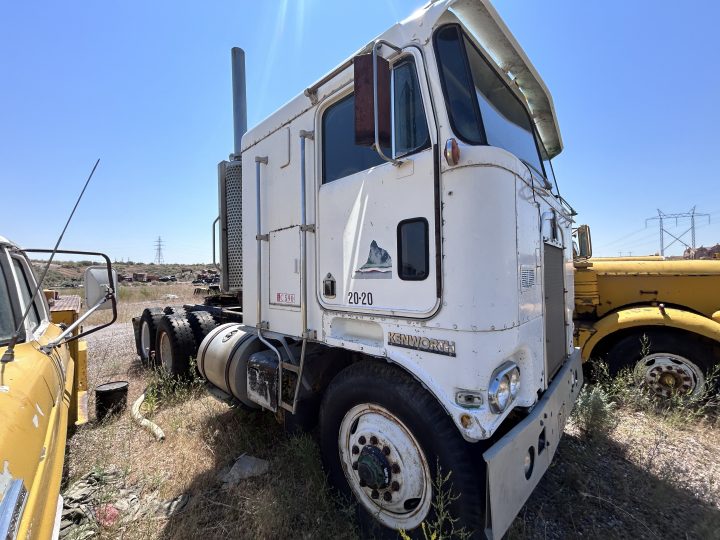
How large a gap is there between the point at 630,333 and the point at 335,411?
4.39 m

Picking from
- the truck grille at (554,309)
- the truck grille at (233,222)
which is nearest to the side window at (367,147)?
the truck grille at (554,309)

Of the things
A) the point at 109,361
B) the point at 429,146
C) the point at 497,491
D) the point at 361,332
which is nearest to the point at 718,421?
the point at 497,491

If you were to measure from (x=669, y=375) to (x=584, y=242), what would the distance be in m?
1.94

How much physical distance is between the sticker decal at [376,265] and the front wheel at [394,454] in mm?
607

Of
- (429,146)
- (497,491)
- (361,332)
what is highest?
(429,146)

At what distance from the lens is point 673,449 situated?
12.2 ft

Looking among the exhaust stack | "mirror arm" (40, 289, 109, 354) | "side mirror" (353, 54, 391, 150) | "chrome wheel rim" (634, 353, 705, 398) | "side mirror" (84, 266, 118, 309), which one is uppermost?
the exhaust stack

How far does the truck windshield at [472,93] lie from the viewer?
2215 mm

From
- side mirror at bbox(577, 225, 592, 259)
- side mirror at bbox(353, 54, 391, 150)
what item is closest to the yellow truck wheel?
side mirror at bbox(577, 225, 592, 259)

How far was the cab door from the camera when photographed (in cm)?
219

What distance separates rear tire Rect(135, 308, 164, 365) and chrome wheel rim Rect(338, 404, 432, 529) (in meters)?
4.94

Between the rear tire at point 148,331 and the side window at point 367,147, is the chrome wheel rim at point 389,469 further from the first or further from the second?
the rear tire at point 148,331

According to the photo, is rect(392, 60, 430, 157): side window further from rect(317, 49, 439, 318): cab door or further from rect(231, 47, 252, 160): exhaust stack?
rect(231, 47, 252, 160): exhaust stack

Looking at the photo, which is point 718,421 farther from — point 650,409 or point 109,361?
point 109,361
